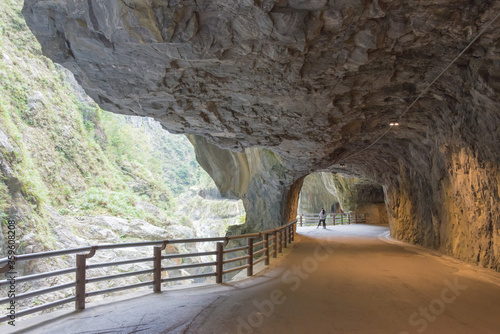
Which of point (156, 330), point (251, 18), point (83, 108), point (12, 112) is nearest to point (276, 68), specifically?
point (251, 18)

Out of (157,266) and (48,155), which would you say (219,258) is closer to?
(157,266)

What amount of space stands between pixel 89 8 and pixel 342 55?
473 cm

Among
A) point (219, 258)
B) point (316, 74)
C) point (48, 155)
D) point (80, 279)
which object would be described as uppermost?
Result: point (316, 74)

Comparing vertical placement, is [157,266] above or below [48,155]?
below

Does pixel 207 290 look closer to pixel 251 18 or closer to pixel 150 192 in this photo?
pixel 251 18

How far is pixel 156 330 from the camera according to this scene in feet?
13.7

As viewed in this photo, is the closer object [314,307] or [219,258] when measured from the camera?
[314,307]

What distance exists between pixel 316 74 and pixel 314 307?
479cm

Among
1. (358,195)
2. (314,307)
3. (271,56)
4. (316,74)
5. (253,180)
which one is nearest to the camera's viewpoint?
(314,307)

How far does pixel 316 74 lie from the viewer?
23.2 ft

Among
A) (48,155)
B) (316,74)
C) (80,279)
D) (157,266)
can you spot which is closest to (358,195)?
(48,155)

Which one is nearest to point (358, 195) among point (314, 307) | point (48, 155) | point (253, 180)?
point (253, 180)

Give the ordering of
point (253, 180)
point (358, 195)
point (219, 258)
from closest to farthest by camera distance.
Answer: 1. point (219, 258)
2. point (253, 180)
3. point (358, 195)

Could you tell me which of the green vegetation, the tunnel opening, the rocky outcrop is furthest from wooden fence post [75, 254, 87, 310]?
the tunnel opening
